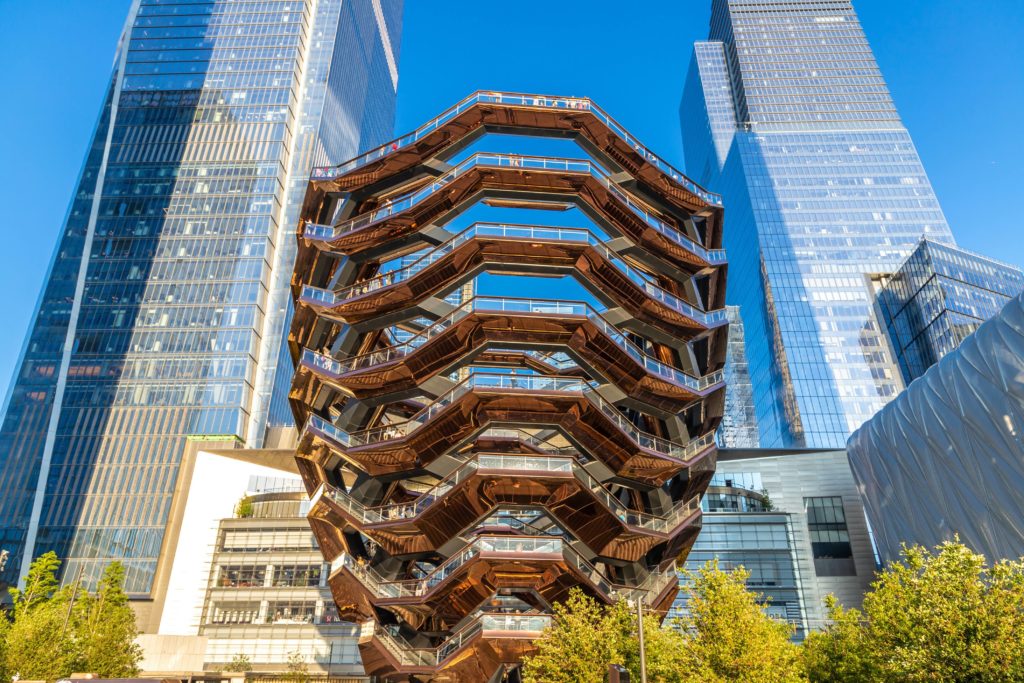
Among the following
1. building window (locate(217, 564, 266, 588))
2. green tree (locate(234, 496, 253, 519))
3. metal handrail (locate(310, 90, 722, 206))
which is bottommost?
building window (locate(217, 564, 266, 588))

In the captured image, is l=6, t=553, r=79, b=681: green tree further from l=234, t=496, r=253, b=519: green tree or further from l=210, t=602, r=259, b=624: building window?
l=234, t=496, r=253, b=519: green tree

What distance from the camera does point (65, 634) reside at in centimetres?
4019

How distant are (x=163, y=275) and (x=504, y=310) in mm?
78049

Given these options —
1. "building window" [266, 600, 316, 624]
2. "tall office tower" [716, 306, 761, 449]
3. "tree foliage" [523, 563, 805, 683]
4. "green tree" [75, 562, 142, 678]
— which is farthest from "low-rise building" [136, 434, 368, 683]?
"tall office tower" [716, 306, 761, 449]

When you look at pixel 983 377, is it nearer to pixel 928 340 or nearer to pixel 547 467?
pixel 547 467

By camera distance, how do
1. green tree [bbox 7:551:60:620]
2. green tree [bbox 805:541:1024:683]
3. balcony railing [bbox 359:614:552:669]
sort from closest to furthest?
green tree [bbox 805:541:1024:683]
balcony railing [bbox 359:614:552:669]
green tree [bbox 7:551:60:620]

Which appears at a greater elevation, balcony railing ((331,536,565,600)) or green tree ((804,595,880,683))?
balcony railing ((331,536,565,600))

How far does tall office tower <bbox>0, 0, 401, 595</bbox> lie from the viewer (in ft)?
275

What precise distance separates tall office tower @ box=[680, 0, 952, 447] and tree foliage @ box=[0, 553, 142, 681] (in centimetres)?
9575

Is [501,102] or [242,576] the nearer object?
[501,102]

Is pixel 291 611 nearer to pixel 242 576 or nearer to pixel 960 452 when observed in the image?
pixel 242 576

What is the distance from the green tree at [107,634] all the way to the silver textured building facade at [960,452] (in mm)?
51220

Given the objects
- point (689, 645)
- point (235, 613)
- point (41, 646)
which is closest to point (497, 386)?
point (689, 645)

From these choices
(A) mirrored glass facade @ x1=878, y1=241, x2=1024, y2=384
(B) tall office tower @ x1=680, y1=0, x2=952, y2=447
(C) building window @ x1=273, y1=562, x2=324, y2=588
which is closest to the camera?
(C) building window @ x1=273, y1=562, x2=324, y2=588
